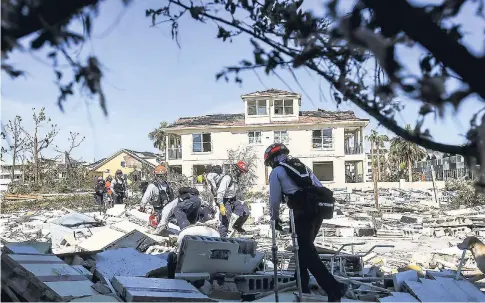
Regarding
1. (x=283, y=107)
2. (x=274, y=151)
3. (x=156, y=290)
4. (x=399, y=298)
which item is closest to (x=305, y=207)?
(x=274, y=151)

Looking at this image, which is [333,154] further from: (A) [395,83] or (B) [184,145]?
(A) [395,83]

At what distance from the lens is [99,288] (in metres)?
4.78

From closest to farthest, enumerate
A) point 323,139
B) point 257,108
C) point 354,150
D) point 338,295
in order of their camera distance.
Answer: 1. point 338,295
2. point 257,108
3. point 323,139
4. point 354,150

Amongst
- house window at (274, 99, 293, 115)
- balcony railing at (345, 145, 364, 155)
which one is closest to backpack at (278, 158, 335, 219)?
house window at (274, 99, 293, 115)

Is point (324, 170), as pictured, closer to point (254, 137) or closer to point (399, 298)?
point (254, 137)

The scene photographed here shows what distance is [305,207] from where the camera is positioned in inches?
196

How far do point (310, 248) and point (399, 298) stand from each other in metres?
1.08

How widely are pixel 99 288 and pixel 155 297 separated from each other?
680 millimetres

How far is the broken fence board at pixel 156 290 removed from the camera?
440cm

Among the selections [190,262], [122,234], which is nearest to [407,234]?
[122,234]

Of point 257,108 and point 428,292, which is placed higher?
point 257,108

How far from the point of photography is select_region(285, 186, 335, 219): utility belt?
4.98 m

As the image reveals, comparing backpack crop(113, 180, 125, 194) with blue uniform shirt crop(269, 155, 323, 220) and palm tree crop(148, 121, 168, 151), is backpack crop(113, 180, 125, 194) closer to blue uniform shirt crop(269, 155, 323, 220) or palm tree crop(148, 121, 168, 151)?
blue uniform shirt crop(269, 155, 323, 220)

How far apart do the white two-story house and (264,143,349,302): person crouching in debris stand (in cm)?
3624
